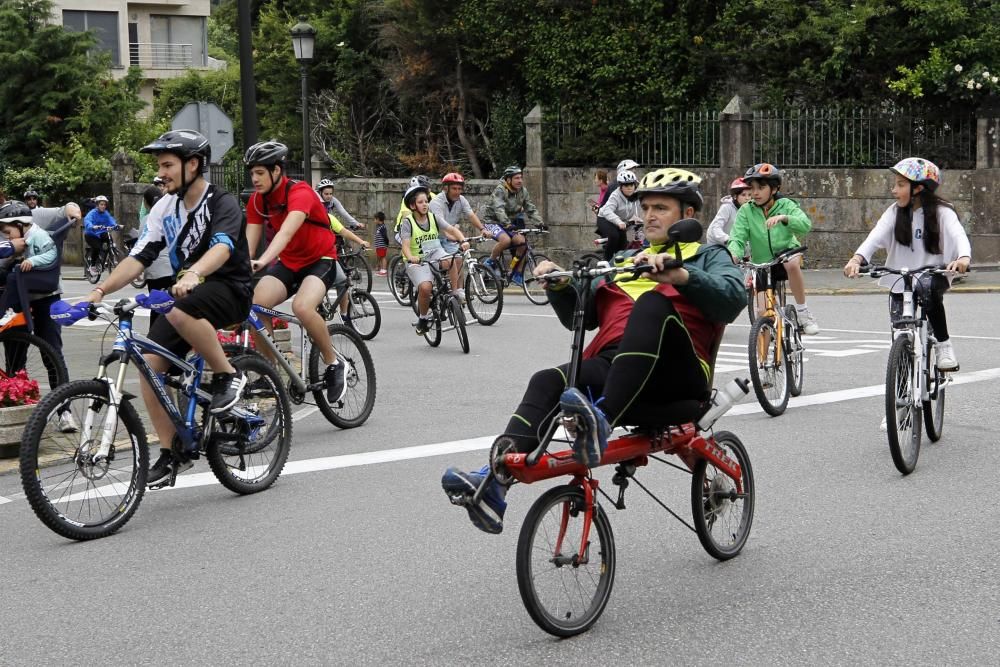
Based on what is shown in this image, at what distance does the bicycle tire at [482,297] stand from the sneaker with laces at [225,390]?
8906 millimetres

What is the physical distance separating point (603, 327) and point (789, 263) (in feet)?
15.8

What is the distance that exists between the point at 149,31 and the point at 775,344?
51278mm

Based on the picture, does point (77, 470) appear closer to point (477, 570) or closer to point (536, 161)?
point (477, 570)

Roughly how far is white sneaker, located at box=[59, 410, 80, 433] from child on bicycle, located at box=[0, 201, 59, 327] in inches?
134

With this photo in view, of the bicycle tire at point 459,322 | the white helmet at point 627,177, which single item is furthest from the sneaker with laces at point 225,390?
the white helmet at point 627,177

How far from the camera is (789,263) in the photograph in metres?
10.0

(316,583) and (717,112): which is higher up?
(717,112)

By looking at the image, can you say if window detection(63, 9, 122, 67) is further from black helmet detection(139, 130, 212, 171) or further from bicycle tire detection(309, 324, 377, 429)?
black helmet detection(139, 130, 212, 171)

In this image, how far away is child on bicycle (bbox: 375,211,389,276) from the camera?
21295mm

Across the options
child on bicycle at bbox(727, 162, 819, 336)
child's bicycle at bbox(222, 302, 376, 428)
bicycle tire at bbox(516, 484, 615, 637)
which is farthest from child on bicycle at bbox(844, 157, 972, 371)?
bicycle tire at bbox(516, 484, 615, 637)

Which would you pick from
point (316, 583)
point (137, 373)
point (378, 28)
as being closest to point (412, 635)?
point (316, 583)

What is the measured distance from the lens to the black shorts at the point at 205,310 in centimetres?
704

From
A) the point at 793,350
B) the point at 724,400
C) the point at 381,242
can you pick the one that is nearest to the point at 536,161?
the point at 381,242

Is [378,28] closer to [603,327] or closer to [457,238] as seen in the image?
[457,238]
